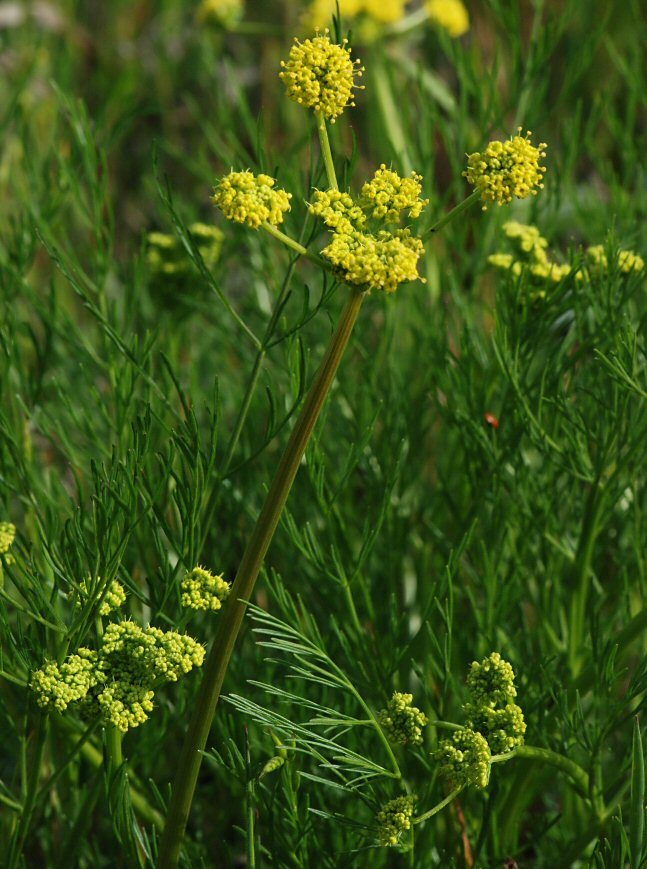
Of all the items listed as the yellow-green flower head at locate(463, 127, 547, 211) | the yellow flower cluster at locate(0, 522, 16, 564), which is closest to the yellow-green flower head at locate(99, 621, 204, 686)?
the yellow flower cluster at locate(0, 522, 16, 564)

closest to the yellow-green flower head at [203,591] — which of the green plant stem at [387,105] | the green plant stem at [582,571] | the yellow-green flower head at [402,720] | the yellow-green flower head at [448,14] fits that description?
the yellow-green flower head at [402,720]

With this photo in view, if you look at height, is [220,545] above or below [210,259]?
below

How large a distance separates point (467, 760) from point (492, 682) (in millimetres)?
61

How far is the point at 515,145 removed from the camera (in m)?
0.61

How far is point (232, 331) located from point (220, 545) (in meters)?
0.33

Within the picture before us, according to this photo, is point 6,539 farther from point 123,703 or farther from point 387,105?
point 387,105

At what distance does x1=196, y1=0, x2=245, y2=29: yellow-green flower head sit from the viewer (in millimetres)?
1562

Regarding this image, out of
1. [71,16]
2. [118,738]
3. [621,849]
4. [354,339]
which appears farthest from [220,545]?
[71,16]

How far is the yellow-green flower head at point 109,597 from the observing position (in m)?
0.66

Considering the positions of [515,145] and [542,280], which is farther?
[542,280]

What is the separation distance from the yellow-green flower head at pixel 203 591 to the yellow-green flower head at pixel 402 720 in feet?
0.42

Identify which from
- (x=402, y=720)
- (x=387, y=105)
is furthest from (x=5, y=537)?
(x=387, y=105)

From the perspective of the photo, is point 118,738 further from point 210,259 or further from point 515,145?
point 210,259

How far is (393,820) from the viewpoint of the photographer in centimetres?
63
